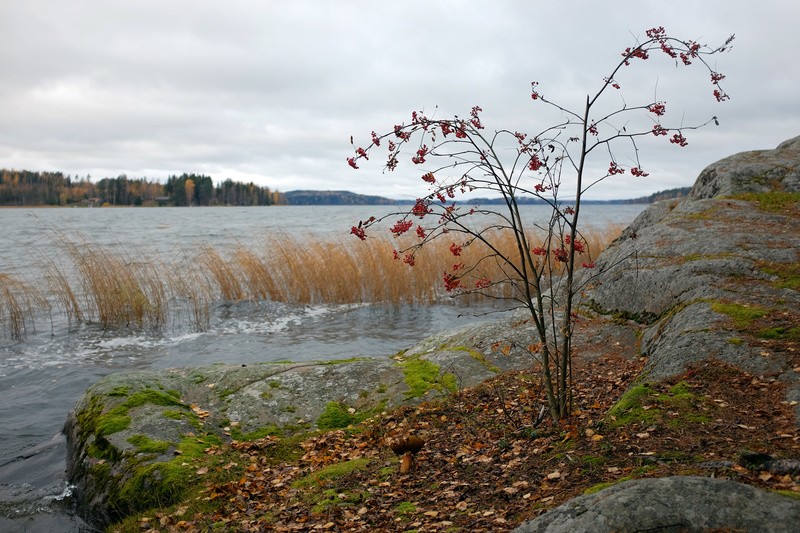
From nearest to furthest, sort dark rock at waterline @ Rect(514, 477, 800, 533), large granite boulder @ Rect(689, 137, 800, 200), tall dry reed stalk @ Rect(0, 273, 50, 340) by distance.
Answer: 1. dark rock at waterline @ Rect(514, 477, 800, 533)
2. large granite boulder @ Rect(689, 137, 800, 200)
3. tall dry reed stalk @ Rect(0, 273, 50, 340)

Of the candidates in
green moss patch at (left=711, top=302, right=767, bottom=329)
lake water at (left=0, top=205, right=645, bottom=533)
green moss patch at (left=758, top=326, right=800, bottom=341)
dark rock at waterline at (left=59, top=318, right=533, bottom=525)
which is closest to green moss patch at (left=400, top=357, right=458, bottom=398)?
dark rock at waterline at (left=59, top=318, right=533, bottom=525)

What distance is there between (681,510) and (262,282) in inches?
529

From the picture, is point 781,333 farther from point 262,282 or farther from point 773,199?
point 262,282

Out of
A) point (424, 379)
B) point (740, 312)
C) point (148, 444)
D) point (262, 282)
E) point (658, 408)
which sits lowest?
point (148, 444)

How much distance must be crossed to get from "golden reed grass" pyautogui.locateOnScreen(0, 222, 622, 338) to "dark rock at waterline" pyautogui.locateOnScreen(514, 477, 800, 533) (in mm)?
10946

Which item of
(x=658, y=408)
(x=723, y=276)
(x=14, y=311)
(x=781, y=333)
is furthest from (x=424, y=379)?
(x=14, y=311)

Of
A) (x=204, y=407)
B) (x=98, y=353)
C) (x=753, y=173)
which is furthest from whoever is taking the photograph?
(x=98, y=353)

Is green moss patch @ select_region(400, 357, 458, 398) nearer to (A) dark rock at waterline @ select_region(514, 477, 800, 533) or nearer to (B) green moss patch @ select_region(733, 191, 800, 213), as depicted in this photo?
(A) dark rock at waterline @ select_region(514, 477, 800, 533)

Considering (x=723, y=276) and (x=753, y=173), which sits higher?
(x=753, y=173)

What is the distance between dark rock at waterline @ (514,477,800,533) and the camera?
2.37m

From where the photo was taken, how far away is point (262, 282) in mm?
15086

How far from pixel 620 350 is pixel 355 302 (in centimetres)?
902

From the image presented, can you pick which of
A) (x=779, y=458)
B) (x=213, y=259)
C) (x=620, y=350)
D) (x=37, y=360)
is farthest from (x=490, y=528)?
(x=213, y=259)

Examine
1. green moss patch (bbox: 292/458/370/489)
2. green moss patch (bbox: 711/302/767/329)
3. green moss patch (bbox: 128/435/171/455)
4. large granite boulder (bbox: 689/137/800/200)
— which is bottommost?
green moss patch (bbox: 128/435/171/455)
